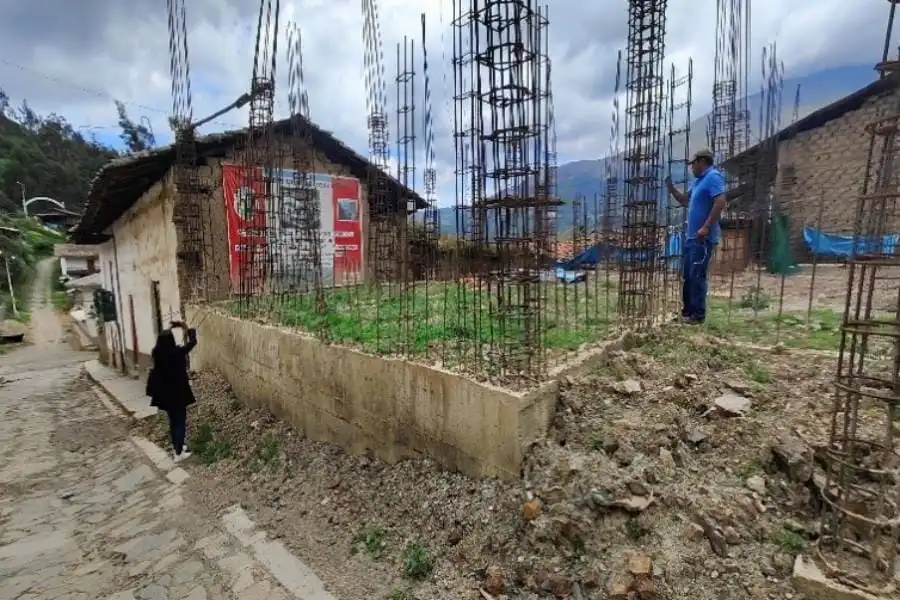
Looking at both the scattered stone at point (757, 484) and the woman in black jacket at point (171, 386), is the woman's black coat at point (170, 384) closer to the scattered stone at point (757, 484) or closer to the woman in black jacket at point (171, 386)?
the woman in black jacket at point (171, 386)

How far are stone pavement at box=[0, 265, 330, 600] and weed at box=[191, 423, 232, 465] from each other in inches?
20.9

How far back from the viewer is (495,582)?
2.87 metres

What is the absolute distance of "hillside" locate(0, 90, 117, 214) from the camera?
44312 mm

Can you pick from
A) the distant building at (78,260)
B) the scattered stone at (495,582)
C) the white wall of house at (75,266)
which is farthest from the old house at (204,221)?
the white wall of house at (75,266)

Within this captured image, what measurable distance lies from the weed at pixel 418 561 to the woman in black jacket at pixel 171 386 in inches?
180

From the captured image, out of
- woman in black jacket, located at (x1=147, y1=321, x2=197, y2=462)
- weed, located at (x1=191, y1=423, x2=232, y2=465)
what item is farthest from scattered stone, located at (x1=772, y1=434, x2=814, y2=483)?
woman in black jacket, located at (x1=147, y1=321, x2=197, y2=462)

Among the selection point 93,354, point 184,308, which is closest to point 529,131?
point 184,308

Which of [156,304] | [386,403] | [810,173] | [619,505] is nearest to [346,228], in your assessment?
[156,304]

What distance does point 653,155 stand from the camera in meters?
5.39

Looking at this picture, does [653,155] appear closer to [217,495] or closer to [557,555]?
[557,555]

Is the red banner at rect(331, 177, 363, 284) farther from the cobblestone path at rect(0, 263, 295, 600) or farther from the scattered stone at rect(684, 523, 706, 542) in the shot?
the scattered stone at rect(684, 523, 706, 542)

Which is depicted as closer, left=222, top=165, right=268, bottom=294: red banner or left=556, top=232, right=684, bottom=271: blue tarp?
left=556, top=232, right=684, bottom=271: blue tarp

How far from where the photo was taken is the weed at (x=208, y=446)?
633 cm

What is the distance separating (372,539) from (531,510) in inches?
58.2
